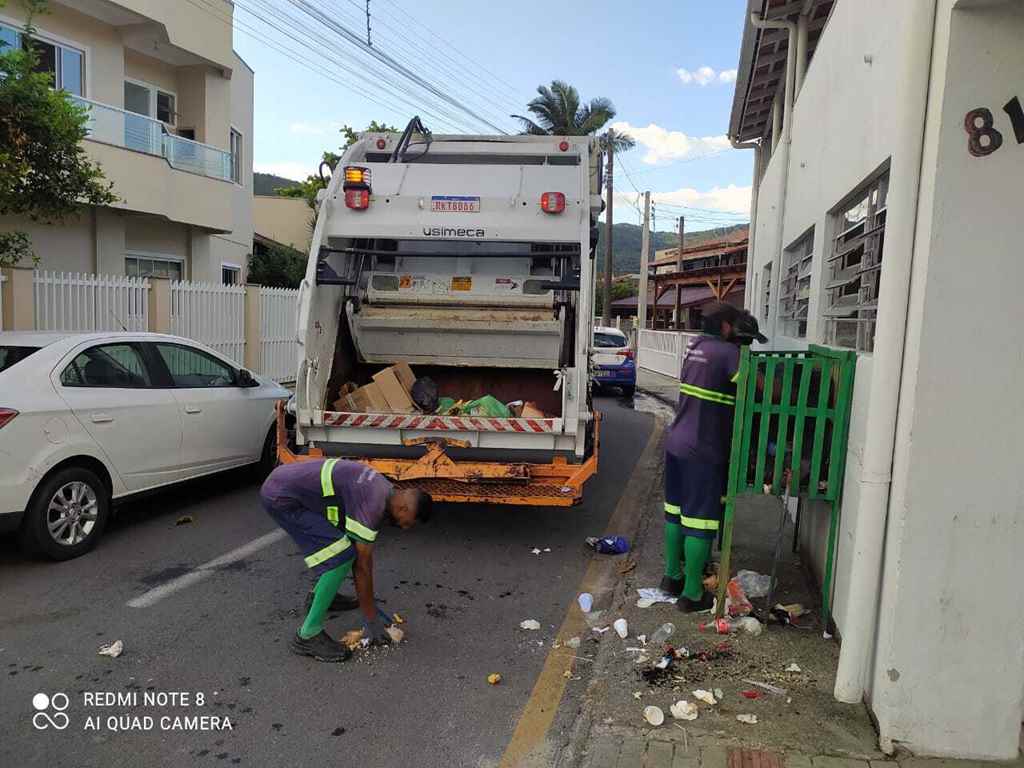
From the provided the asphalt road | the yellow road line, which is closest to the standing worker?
the yellow road line

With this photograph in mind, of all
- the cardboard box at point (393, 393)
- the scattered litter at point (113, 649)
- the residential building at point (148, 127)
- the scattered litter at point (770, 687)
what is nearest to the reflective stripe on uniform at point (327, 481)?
the scattered litter at point (113, 649)

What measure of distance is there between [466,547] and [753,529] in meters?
2.23

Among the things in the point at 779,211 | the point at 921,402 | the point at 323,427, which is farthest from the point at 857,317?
the point at 779,211

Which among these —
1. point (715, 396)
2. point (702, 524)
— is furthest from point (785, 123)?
point (702, 524)

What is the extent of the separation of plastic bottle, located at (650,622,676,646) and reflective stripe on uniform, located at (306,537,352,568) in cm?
164

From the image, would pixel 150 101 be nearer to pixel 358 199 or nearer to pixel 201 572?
pixel 358 199

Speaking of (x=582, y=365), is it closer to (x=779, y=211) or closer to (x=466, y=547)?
(x=466, y=547)

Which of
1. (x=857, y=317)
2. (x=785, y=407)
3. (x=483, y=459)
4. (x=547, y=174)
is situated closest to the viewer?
Answer: (x=785, y=407)

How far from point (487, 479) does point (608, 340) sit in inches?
437

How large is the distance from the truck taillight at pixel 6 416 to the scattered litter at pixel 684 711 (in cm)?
417

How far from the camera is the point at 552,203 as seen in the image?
6000mm

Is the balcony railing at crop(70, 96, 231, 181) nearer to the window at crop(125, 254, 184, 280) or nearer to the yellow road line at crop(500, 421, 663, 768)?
the window at crop(125, 254, 184, 280)

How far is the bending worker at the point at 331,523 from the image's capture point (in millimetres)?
3625

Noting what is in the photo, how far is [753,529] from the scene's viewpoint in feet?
19.4
